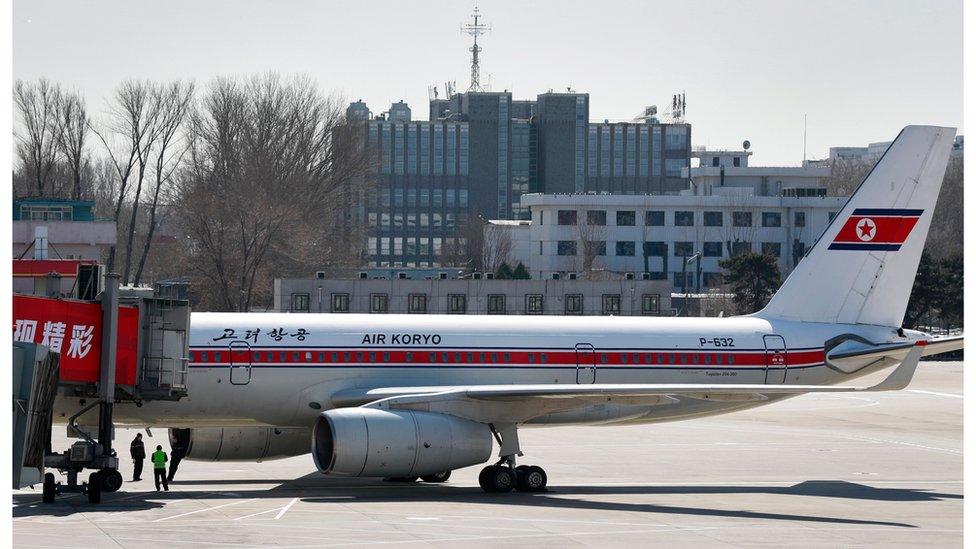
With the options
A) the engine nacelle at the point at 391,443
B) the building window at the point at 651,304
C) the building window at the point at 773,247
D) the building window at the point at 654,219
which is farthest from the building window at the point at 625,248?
the engine nacelle at the point at 391,443

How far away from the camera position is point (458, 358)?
121 ft

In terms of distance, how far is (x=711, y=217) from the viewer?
471ft

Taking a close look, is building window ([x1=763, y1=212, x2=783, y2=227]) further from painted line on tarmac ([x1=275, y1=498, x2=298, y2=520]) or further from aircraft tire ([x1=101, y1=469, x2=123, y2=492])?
aircraft tire ([x1=101, y1=469, x2=123, y2=492])

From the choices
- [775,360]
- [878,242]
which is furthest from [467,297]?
[775,360]

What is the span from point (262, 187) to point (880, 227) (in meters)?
82.9

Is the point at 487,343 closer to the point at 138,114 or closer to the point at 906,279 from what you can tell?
the point at 906,279

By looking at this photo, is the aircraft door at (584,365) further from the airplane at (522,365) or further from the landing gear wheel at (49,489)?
the landing gear wheel at (49,489)

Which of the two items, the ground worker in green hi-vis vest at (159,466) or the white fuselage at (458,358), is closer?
the ground worker in green hi-vis vest at (159,466)

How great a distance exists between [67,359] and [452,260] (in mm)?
153540

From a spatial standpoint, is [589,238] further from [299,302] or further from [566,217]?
[299,302]

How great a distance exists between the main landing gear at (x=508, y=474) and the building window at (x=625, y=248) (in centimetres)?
10828

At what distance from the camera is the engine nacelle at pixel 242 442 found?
3644 centimetres

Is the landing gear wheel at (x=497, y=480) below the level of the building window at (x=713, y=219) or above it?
below

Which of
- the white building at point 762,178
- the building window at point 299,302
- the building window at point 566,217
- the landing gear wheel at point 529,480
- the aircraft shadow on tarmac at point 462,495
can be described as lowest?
the aircraft shadow on tarmac at point 462,495
